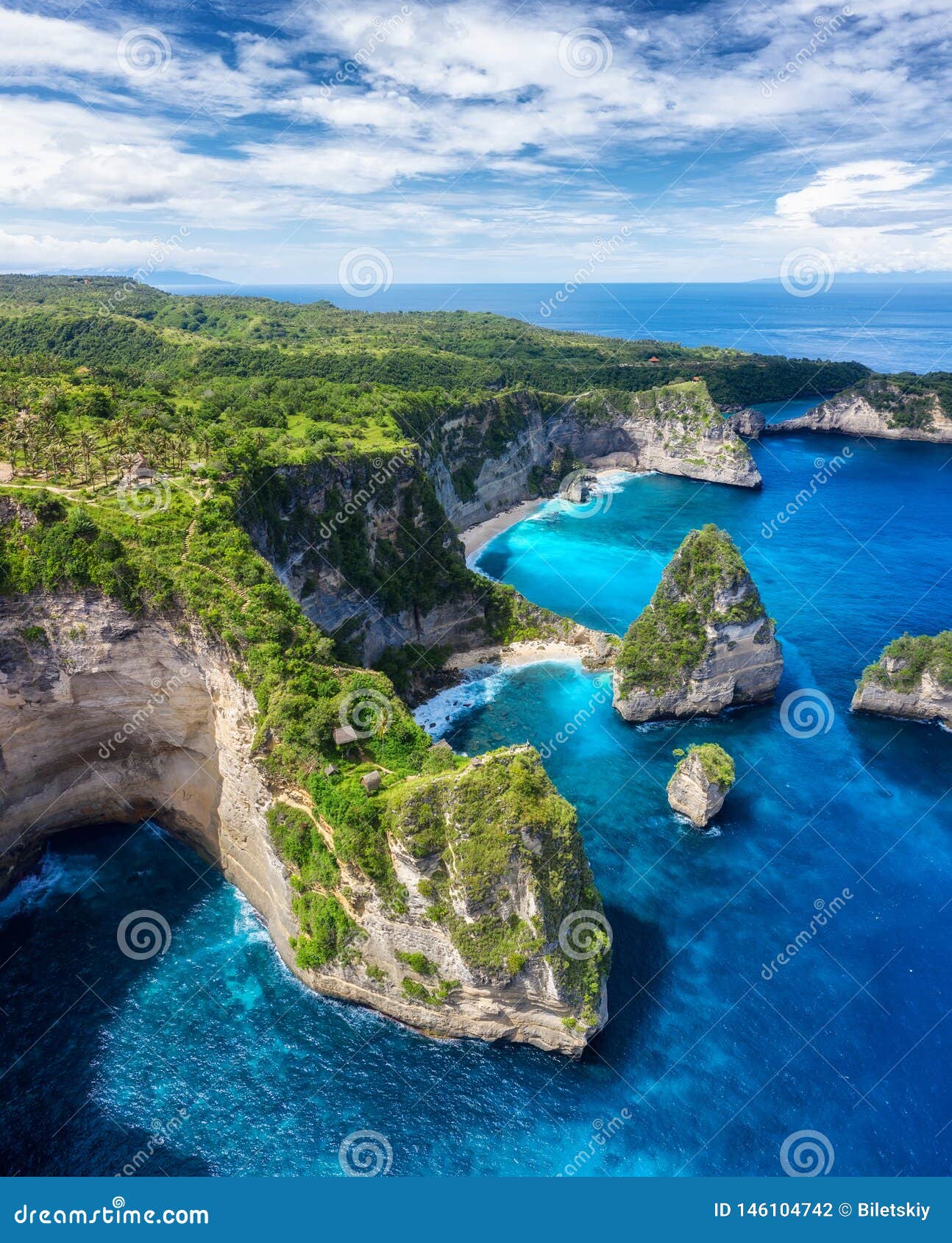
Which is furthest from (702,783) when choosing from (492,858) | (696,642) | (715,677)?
(492,858)

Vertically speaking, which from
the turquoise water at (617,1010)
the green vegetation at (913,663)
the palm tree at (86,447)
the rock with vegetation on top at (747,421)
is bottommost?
the turquoise water at (617,1010)

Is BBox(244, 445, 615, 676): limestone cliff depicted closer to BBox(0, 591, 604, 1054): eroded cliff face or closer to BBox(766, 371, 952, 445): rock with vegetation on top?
BBox(0, 591, 604, 1054): eroded cliff face

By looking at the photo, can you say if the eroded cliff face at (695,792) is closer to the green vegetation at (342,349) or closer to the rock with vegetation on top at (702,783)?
the rock with vegetation on top at (702,783)

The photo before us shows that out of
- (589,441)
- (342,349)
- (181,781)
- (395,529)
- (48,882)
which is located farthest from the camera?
(342,349)

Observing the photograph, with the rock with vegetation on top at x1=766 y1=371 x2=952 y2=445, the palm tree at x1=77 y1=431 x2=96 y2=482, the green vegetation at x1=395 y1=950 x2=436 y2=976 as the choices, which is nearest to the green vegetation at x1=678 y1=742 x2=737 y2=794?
the green vegetation at x1=395 y1=950 x2=436 y2=976

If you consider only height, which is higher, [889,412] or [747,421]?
[889,412]

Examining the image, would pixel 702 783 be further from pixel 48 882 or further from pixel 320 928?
pixel 48 882

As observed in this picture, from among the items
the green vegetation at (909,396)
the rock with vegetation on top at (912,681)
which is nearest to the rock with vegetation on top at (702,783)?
the rock with vegetation on top at (912,681)
